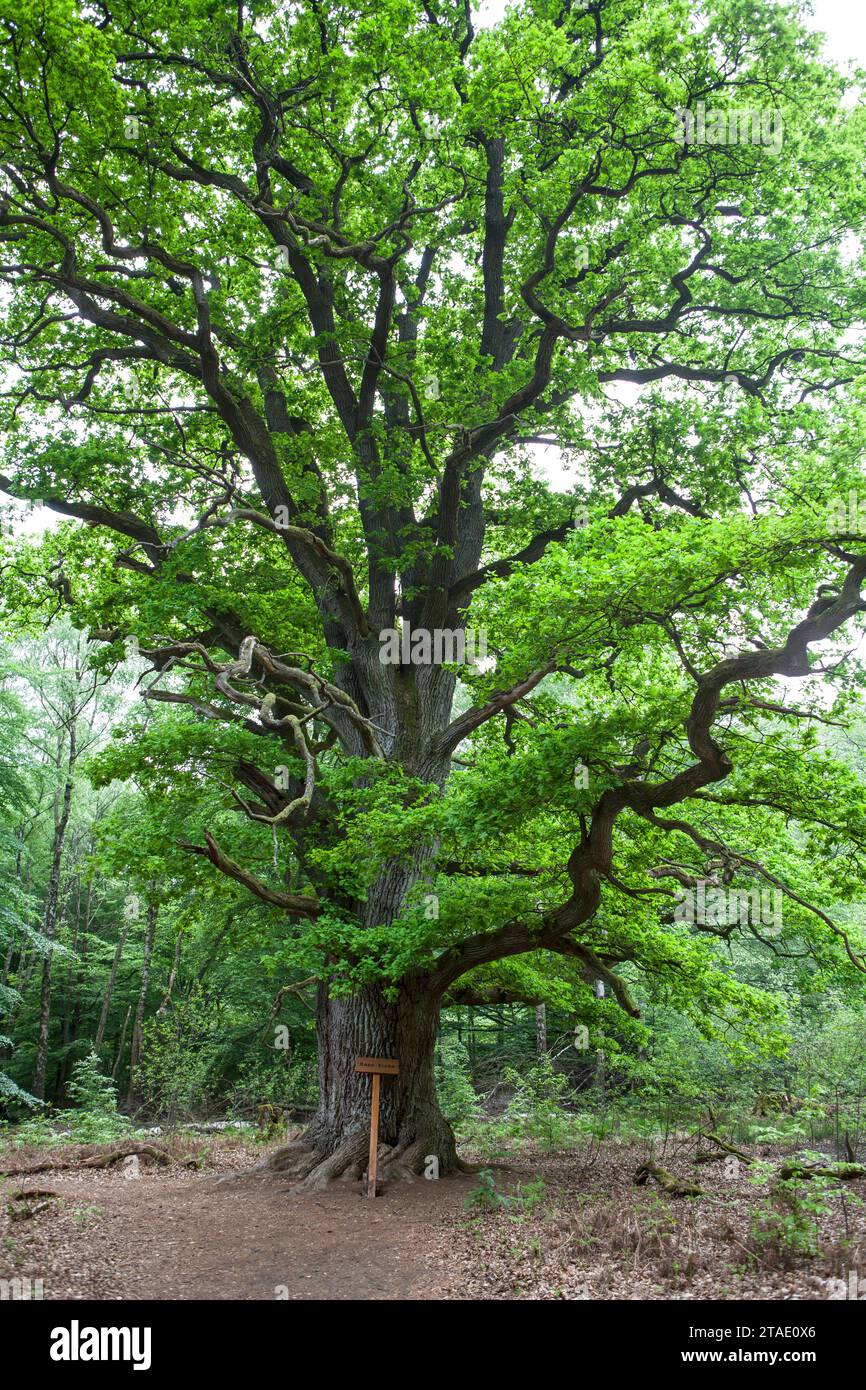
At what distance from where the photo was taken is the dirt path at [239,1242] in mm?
6684

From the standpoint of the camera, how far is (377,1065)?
32.7 feet

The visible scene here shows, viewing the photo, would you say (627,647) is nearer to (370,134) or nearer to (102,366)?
(370,134)

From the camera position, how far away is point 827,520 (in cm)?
605

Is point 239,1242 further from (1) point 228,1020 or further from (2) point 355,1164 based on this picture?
(1) point 228,1020

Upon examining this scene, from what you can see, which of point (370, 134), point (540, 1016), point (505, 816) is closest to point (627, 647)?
point (505, 816)

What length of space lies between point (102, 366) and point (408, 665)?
19.2ft
